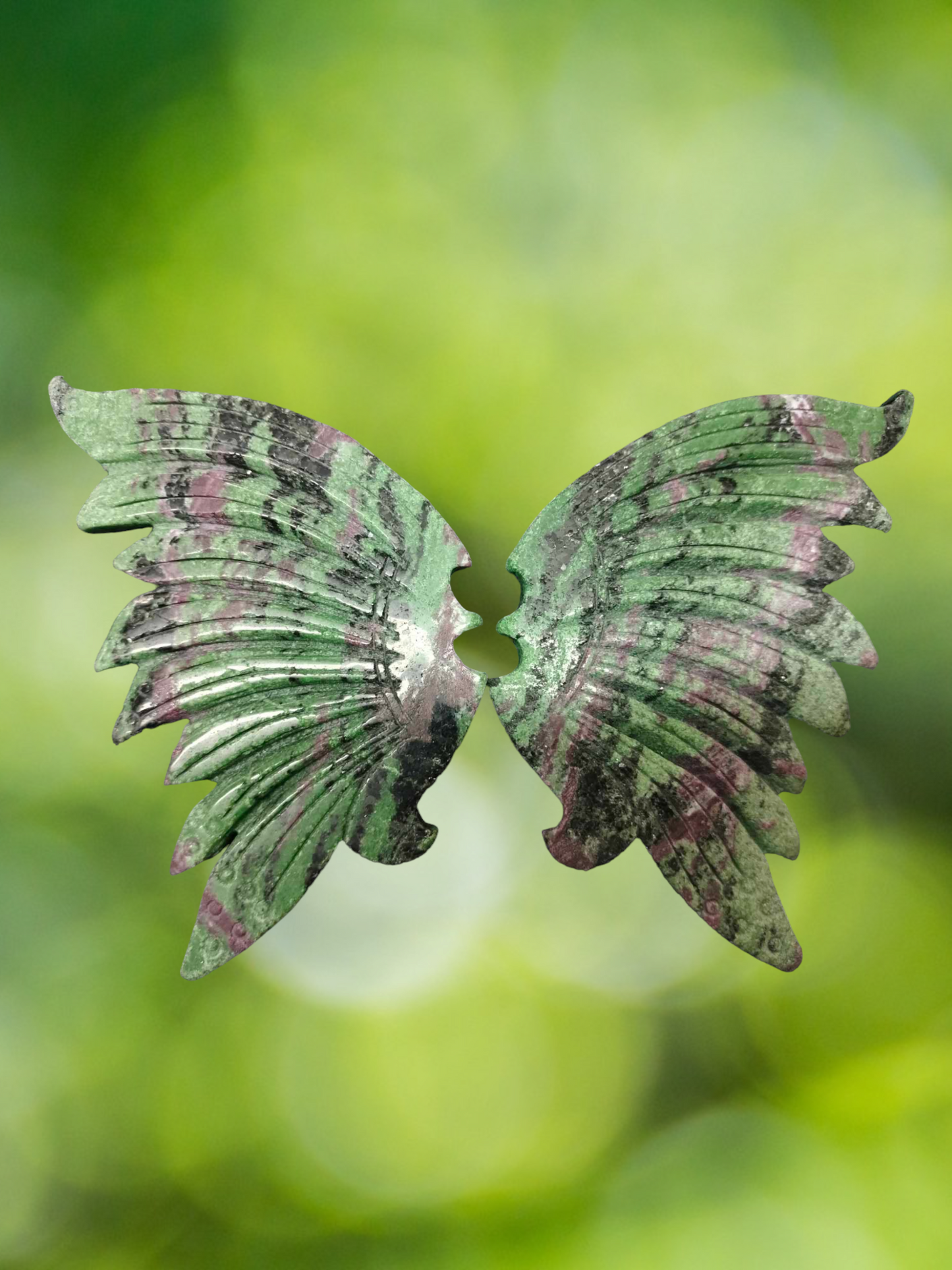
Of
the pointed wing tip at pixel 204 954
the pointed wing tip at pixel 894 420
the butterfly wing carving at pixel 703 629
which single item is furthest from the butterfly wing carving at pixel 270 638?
the pointed wing tip at pixel 894 420

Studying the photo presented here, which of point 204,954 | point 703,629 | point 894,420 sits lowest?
point 204,954

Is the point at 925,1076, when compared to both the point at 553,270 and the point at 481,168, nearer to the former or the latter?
the point at 553,270

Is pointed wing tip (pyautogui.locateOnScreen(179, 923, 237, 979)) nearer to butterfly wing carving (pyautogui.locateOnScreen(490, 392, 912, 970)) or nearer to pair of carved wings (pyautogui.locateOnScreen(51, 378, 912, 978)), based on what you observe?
pair of carved wings (pyautogui.locateOnScreen(51, 378, 912, 978))

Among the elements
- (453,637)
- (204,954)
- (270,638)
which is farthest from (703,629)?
(204,954)

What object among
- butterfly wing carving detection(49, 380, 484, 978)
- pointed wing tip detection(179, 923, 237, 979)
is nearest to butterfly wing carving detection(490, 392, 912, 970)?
butterfly wing carving detection(49, 380, 484, 978)

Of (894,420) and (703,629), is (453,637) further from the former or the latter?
(894,420)

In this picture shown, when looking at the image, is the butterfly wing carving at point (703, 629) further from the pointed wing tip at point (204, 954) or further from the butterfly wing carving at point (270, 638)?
the pointed wing tip at point (204, 954)

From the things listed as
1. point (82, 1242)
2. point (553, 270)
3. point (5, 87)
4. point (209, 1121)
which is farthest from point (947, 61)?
point (82, 1242)
